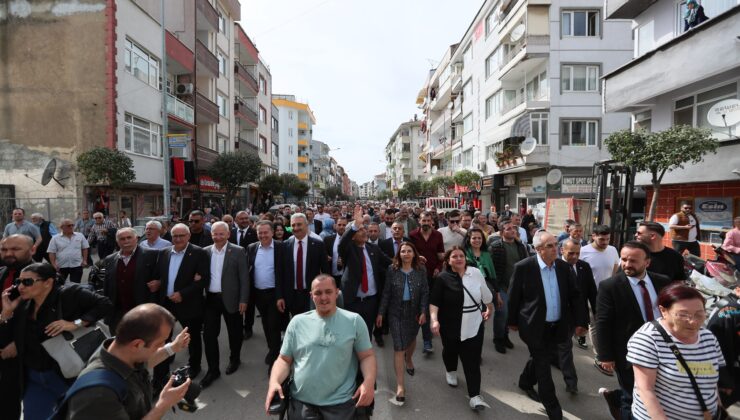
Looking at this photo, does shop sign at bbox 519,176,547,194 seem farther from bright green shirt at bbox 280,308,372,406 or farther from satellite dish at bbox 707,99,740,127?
bright green shirt at bbox 280,308,372,406

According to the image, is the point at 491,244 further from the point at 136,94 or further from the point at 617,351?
the point at 136,94

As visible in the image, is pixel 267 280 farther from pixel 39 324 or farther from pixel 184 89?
pixel 184 89

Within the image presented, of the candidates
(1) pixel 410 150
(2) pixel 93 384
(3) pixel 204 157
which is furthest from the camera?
(1) pixel 410 150

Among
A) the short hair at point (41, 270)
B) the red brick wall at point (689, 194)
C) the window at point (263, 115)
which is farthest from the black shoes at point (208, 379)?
the window at point (263, 115)

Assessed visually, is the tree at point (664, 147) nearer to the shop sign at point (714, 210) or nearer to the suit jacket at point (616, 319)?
the shop sign at point (714, 210)

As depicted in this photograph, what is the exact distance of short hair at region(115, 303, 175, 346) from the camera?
1959 millimetres

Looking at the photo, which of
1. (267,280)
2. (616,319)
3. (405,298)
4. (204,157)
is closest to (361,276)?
(405,298)

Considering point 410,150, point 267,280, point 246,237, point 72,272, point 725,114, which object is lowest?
point 72,272

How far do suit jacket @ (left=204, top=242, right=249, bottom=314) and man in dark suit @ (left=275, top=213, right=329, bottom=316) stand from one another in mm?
416

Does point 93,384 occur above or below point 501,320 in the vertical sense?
above

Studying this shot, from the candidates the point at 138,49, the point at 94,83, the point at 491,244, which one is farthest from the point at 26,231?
the point at 138,49

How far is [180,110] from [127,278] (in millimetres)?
19445

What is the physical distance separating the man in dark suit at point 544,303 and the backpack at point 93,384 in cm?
346

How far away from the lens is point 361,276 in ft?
16.9
